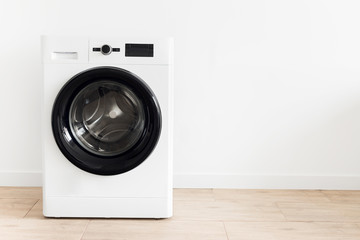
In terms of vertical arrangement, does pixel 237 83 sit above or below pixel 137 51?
below

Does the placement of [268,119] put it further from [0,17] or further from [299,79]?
[0,17]

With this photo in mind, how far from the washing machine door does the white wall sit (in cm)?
53

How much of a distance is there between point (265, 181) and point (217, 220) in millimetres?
594

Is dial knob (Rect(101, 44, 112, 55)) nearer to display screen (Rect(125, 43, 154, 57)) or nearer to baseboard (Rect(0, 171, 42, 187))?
display screen (Rect(125, 43, 154, 57))

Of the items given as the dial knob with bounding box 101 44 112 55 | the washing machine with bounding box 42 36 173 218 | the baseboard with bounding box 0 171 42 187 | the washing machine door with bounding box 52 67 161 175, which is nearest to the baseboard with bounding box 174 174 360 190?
the washing machine with bounding box 42 36 173 218

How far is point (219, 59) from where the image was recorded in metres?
2.34

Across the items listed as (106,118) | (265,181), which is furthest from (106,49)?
(265,181)

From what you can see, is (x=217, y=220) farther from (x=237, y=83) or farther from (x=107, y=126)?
(x=237, y=83)

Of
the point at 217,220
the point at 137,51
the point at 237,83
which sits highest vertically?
the point at 137,51

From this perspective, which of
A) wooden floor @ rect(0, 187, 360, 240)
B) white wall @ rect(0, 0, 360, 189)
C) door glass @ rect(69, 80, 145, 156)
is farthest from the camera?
white wall @ rect(0, 0, 360, 189)

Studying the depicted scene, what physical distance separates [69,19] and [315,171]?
1582mm

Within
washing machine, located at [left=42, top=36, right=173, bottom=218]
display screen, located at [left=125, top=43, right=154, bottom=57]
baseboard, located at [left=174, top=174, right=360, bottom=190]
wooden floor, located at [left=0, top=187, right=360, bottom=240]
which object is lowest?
wooden floor, located at [left=0, top=187, right=360, bottom=240]

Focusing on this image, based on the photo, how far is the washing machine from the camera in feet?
5.96

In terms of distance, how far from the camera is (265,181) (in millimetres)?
2402
